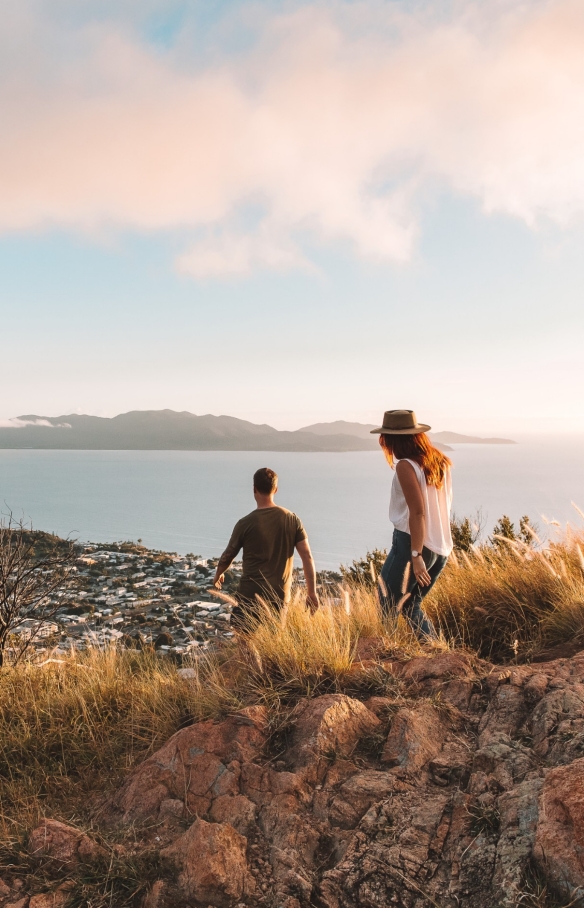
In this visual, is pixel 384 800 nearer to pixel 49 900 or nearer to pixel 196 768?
pixel 196 768

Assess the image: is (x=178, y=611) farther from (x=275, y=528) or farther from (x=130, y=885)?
(x=130, y=885)

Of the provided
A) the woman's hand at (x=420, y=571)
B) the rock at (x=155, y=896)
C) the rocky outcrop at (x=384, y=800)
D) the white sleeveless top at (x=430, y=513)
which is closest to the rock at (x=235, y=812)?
the rocky outcrop at (x=384, y=800)

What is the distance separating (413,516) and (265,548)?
1912 millimetres

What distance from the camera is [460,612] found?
635 cm

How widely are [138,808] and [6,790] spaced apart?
1417 mm

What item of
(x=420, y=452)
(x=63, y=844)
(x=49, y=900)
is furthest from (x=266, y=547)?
(x=49, y=900)

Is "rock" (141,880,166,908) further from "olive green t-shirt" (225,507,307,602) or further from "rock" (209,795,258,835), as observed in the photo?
"olive green t-shirt" (225,507,307,602)

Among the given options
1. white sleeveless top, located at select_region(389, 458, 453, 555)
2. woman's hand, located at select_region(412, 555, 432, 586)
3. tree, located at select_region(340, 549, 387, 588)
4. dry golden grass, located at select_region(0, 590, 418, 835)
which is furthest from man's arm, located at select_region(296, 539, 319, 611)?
tree, located at select_region(340, 549, 387, 588)

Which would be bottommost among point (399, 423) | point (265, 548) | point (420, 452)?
point (265, 548)

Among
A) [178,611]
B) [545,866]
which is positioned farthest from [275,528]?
[178,611]

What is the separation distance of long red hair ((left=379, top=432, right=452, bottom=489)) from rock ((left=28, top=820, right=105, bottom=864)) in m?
3.63

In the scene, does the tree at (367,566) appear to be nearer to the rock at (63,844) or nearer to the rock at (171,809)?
the rock at (171,809)

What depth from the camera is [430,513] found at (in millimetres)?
5531

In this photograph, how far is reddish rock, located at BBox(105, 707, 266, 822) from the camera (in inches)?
136
